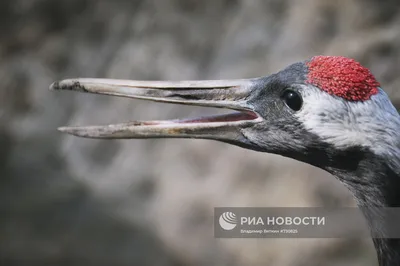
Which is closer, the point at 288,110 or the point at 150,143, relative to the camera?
the point at 288,110

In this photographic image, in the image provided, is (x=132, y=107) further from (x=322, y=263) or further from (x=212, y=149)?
(x=322, y=263)

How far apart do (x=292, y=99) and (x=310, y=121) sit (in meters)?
0.04

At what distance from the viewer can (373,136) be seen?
75 cm

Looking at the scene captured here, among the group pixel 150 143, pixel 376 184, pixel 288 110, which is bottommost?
pixel 376 184

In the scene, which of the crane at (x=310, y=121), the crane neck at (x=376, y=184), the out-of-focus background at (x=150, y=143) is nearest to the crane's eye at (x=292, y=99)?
the crane at (x=310, y=121)

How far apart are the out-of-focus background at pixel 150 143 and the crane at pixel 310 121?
74 centimetres

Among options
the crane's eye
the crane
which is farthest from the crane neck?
the crane's eye

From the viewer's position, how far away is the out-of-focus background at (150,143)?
1.60 m

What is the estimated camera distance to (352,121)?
767 mm

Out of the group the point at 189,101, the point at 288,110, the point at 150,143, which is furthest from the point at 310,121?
the point at 150,143

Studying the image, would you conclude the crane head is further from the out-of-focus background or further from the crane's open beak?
the out-of-focus background

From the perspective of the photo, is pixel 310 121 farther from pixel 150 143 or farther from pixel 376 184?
pixel 150 143

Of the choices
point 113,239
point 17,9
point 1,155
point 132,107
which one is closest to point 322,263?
point 113,239

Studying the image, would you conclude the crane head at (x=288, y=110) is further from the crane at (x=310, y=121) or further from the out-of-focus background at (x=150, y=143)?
the out-of-focus background at (x=150, y=143)
